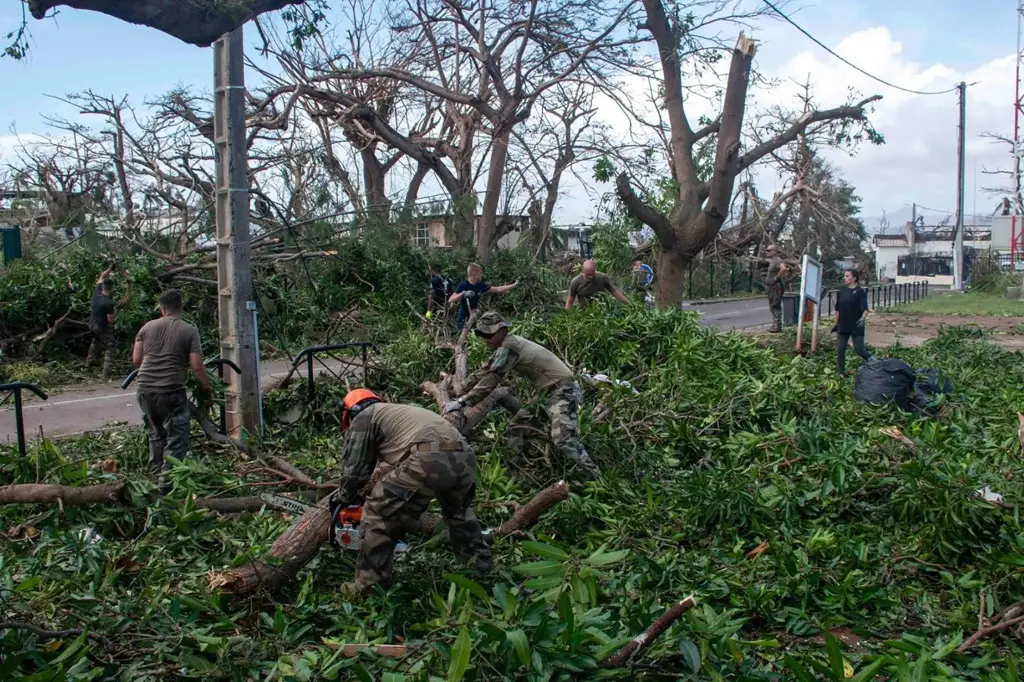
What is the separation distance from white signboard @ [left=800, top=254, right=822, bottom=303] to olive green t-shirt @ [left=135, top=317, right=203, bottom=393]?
9.40 m

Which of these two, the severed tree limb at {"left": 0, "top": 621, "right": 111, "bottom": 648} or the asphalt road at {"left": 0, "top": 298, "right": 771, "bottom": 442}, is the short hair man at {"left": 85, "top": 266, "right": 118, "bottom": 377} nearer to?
the asphalt road at {"left": 0, "top": 298, "right": 771, "bottom": 442}

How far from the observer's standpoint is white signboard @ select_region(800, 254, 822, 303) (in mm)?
12953

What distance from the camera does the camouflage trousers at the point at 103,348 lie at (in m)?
12.5

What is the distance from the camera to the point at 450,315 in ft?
34.8

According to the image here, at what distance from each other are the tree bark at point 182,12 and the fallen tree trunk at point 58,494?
293cm

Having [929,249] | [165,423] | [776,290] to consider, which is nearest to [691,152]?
[776,290]

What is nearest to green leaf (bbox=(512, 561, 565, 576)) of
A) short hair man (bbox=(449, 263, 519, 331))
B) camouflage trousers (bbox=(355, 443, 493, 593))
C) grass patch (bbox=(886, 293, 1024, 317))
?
→ camouflage trousers (bbox=(355, 443, 493, 593))

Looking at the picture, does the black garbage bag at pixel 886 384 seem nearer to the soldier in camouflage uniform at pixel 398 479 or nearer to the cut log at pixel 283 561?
the soldier in camouflage uniform at pixel 398 479

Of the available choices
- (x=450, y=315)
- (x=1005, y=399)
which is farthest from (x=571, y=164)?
(x=1005, y=399)

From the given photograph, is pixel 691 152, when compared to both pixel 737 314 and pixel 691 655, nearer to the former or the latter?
pixel 691 655

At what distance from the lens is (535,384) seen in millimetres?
6941

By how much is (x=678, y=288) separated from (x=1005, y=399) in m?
6.05

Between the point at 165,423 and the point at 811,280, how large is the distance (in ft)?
32.7

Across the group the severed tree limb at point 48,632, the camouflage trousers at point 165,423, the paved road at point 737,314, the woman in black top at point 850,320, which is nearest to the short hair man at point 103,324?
the camouflage trousers at point 165,423
